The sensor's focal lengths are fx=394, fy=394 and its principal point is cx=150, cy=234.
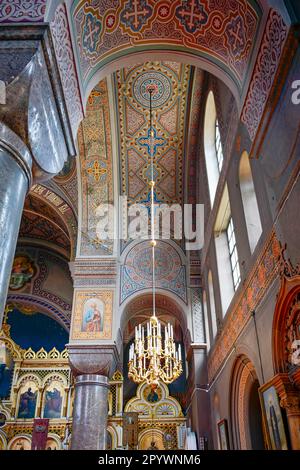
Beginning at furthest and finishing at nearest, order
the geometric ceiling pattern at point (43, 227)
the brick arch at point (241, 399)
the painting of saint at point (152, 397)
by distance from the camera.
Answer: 1. the painting of saint at point (152, 397)
2. the geometric ceiling pattern at point (43, 227)
3. the brick arch at point (241, 399)

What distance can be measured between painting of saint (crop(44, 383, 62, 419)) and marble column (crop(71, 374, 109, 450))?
17.7ft

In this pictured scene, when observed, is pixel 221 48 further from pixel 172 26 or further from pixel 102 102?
pixel 102 102

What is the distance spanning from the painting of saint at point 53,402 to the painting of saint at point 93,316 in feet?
19.3

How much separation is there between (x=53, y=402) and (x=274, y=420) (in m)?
11.2

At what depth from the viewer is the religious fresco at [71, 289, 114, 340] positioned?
372 inches

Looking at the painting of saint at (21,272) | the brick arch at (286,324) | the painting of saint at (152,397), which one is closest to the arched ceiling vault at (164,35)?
the brick arch at (286,324)

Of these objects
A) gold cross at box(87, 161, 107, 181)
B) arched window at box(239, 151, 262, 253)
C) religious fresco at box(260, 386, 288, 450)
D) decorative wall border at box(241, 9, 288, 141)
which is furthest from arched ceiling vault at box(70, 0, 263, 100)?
gold cross at box(87, 161, 107, 181)

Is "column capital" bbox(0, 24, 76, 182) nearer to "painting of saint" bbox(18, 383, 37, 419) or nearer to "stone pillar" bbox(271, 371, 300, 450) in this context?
"stone pillar" bbox(271, 371, 300, 450)

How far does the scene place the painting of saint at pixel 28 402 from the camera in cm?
1370

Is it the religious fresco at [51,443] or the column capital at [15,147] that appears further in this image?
the religious fresco at [51,443]

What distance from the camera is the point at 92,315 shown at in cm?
970

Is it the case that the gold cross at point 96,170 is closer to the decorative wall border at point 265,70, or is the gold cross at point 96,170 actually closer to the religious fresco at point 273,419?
the decorative wall border at point 265,70

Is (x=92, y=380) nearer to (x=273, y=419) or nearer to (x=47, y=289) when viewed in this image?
(x=273, y=419)

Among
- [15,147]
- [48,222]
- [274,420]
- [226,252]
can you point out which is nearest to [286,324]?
[274,420]
